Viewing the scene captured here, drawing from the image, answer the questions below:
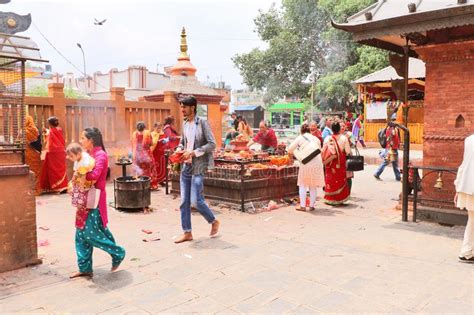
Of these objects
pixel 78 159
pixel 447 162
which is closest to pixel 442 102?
pixel 447 162

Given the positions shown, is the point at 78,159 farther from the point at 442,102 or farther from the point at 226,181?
the point at 442,102

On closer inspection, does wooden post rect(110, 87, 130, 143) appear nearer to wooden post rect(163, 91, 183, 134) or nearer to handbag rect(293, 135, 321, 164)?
wooden post rect(163, 91, 183, 134)

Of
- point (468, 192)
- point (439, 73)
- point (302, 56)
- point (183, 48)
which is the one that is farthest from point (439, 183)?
point (302, 56)

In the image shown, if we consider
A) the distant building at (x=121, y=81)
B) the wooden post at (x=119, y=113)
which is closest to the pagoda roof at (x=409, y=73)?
the wooden post at (x=119, y=113)

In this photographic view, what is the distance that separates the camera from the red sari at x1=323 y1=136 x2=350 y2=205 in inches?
358

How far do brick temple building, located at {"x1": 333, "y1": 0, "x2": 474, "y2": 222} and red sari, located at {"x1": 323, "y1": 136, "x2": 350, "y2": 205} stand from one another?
1.73 meters

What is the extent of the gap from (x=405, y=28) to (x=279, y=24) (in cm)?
3002

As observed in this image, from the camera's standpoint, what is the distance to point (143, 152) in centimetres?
1112

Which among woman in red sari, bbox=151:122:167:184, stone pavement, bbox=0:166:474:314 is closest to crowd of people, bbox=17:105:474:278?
woman in red sari, bbox=151:122:167:184

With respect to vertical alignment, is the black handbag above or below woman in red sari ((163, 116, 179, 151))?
below

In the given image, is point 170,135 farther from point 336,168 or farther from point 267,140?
point 336,168

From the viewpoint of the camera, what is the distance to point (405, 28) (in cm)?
687

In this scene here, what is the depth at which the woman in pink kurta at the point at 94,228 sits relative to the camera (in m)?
4.70

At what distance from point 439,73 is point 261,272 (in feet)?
16.7
